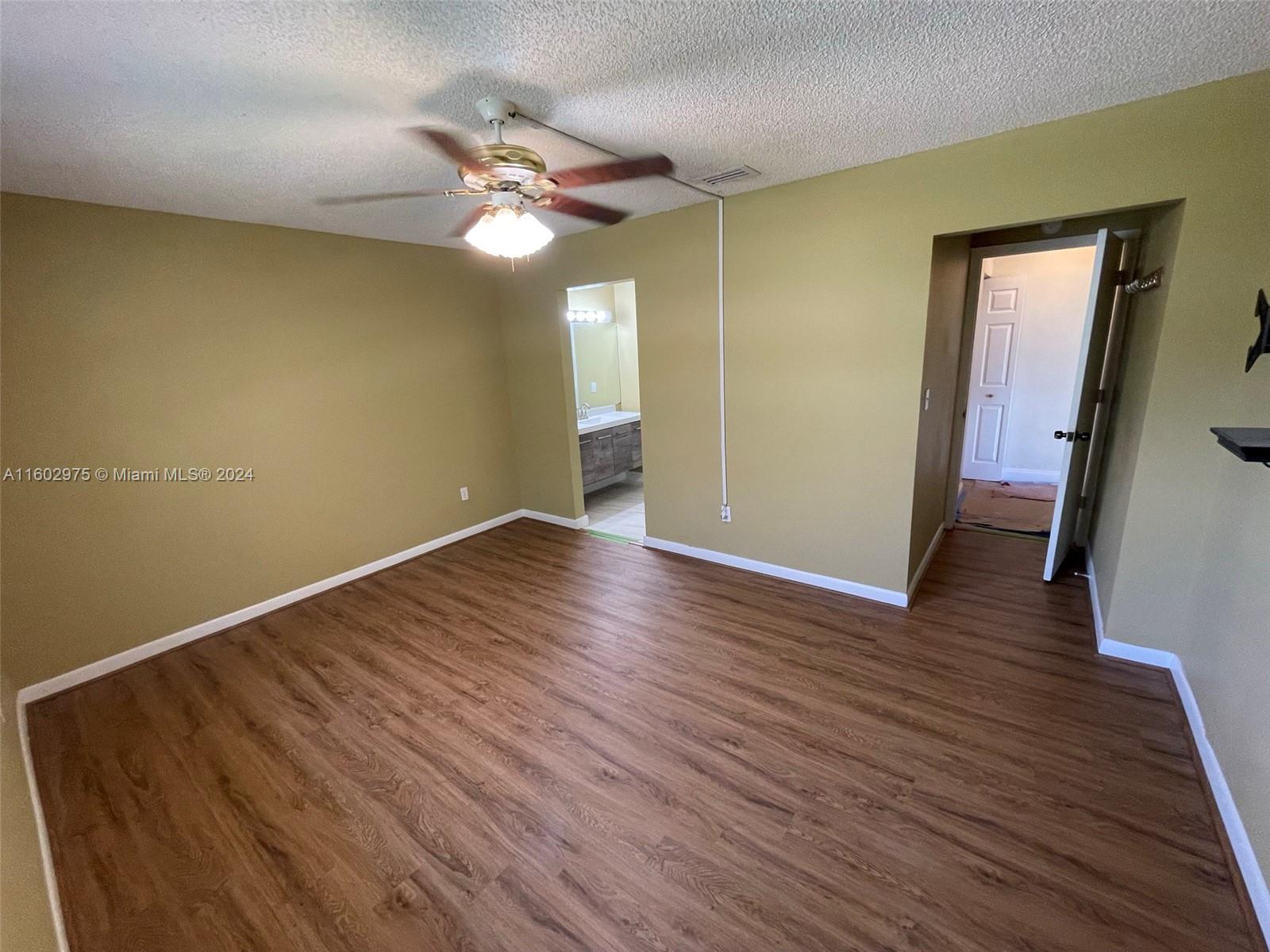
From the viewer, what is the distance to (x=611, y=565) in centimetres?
390

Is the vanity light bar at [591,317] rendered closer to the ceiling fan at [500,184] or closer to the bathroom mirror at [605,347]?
the bathroom mirror at [605,347]

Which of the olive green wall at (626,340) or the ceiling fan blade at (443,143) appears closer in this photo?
the ceiling fan blade at (443,143)

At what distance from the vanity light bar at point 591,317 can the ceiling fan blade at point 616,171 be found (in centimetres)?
320

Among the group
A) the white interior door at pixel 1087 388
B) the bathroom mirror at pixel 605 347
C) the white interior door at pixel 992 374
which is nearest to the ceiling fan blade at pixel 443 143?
the white interior door at pixel 1087 388

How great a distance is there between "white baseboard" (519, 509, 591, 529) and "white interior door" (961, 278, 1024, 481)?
4.06m

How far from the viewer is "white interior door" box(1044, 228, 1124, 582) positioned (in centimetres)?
267

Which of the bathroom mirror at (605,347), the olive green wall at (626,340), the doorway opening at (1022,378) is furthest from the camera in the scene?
the olive green wall at (626,340)

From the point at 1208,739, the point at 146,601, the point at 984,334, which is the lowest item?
the point at 1208,739

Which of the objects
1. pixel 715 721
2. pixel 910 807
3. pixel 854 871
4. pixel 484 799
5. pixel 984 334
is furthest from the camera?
pixel 984 334

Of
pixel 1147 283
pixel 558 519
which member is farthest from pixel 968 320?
pixel 558 519

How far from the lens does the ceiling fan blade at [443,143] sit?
1.75 m

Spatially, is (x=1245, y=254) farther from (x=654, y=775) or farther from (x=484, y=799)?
(x=484, y=799)

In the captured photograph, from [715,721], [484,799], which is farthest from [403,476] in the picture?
[715,721]

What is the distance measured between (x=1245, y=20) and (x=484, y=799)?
3.49 meters
